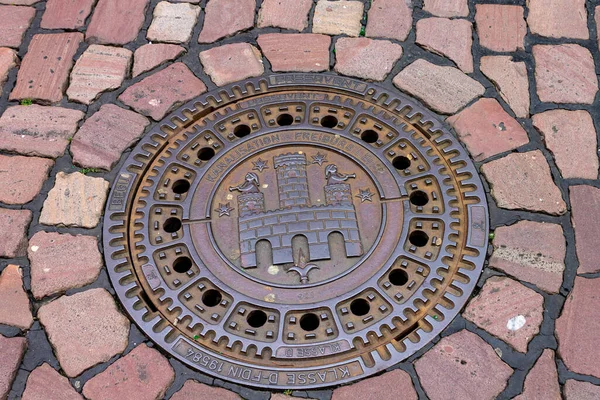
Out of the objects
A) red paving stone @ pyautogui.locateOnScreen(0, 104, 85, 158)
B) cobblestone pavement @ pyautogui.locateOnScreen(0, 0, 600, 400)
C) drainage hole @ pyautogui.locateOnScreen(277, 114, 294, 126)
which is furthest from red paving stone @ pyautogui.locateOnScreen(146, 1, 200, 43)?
drainage hole @ pyautogui.locateOnScreen(277, 114, 294, 126)

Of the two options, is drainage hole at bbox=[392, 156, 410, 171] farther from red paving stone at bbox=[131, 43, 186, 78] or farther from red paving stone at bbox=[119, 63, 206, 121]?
red paving stone at bbox=[131, 43, 186, 78]

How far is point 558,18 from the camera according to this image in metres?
3.11

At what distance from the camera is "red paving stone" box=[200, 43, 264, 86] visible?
9.57ft

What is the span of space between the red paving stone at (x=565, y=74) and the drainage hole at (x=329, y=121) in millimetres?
996

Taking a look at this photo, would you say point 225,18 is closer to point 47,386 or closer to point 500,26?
point 500,26

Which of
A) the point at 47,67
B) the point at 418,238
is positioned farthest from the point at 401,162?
the point at 47,67

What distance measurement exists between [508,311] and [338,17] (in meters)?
1.77

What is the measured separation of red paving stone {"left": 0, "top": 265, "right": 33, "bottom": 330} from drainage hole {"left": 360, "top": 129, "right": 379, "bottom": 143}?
157cm

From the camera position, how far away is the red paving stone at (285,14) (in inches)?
123

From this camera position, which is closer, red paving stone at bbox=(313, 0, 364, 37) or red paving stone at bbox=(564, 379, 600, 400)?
red paving stone at bbox=(564, 379, 600, 400)

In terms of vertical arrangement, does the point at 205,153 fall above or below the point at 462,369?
above

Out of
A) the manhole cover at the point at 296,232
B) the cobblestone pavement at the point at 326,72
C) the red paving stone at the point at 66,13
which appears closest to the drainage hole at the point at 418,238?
the manhole cover at the point at 296,232

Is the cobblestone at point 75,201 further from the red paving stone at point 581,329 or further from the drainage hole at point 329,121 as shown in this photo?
the red paving stone at point 581,329

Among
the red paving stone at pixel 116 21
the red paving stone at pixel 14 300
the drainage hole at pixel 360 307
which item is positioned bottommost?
the drainage hole at pixel 360 307
